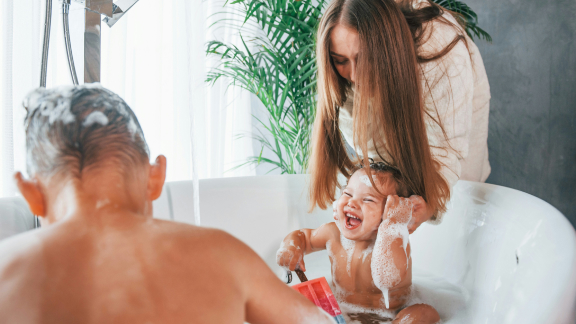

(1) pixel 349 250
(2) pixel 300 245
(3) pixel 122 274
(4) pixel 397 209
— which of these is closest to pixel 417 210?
(4) pixel 397 209

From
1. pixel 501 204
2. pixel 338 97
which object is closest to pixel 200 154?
pixel 338 97

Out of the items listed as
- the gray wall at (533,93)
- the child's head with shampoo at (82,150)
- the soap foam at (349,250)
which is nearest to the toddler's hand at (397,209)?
the soap foam at (349,250)

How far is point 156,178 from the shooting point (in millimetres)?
431

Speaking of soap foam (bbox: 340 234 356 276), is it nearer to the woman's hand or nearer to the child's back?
the woman's hand

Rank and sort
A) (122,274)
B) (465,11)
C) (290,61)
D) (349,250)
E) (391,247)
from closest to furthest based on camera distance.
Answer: (122,274)
(391,247)
(349,250)
(465,11)
(290,61)

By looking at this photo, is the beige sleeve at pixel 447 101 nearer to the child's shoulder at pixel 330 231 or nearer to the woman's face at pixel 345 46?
the woman's face at pixel 345 46

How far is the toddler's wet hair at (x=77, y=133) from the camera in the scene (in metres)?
0.37

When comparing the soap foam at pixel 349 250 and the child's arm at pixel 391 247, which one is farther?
the soap foam at pixel 349 250

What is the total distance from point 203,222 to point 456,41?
842mm

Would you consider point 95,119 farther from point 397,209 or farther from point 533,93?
point 533,93

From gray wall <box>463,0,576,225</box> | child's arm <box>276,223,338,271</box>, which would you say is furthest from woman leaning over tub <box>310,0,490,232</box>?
gray wall <box>463,0,576,225</box>

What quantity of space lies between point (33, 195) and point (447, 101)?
33.4 inches

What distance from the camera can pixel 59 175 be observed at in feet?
1.21

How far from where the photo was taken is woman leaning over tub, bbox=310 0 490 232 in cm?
86
